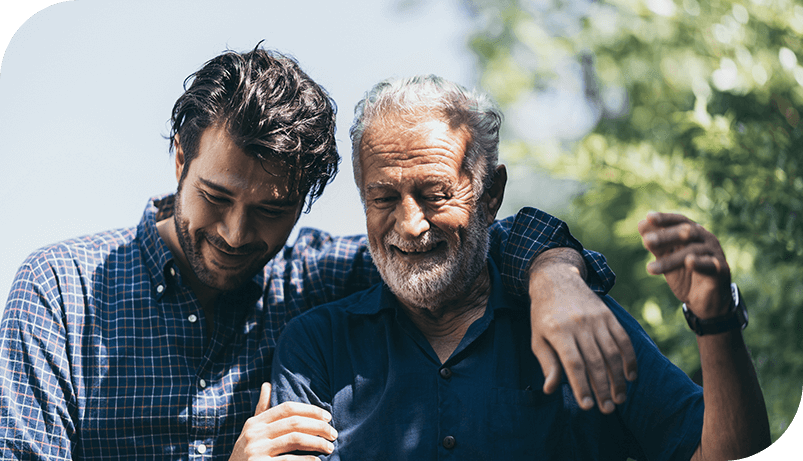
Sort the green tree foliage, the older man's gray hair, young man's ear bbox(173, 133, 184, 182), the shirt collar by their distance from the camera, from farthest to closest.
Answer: the green tree foliage
young man's ear bbox(173, 133, 184, 182)
the shirt collar
the older man's gray hair

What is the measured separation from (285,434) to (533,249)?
974 mm

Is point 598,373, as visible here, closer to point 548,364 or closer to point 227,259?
point 548,364

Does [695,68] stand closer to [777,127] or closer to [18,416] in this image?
[777,127]

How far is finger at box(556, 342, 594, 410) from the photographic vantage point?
4.93 ft

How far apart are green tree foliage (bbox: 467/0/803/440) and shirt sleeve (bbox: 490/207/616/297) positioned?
65cm

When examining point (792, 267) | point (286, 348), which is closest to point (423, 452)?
point (286, 348)

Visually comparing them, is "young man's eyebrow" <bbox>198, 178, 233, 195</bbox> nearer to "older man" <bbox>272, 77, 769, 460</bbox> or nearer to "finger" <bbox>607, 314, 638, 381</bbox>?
"older man" <bbox>272, 77, 769, 460</bbox>

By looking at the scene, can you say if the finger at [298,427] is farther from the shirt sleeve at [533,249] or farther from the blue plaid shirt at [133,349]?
the shirt sleeve at [533,249]

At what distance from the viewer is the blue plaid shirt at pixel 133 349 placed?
2.08 meters

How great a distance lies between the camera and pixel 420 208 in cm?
207

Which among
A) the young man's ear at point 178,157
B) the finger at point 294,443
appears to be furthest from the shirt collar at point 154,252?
the finger at point 294,443

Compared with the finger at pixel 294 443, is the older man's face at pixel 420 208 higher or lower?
higher

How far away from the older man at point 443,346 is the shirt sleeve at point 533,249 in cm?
8

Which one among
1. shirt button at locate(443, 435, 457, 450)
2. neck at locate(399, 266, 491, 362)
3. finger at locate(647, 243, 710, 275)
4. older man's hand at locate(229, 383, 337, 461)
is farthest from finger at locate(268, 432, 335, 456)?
finger at locate(647, 243, 710, 275)
